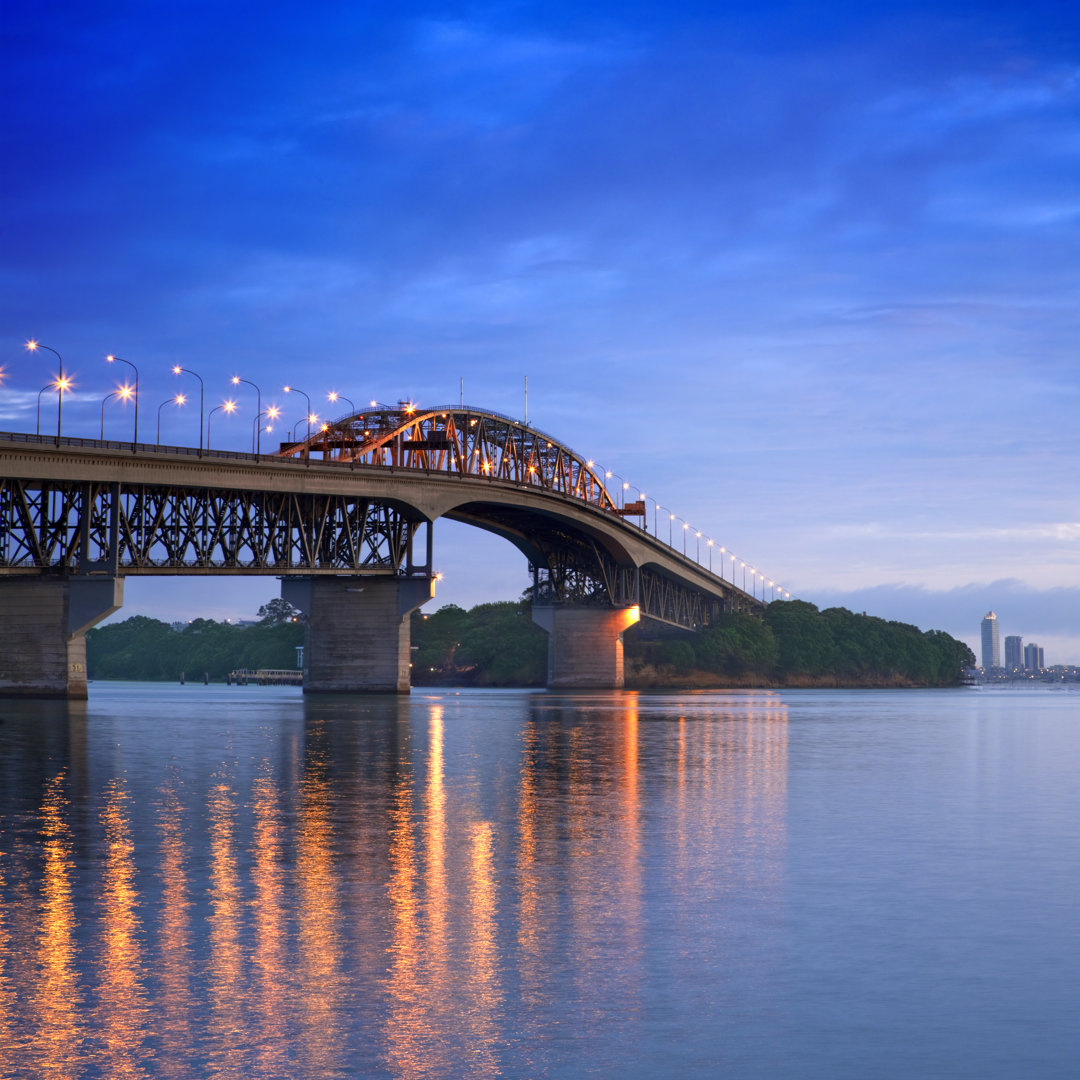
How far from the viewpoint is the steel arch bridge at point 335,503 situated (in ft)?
287

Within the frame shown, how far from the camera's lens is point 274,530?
10362 cm

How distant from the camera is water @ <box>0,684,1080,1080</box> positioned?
369 inches

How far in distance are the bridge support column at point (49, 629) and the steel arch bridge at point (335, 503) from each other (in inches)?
58.3

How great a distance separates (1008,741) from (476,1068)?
1737 inches

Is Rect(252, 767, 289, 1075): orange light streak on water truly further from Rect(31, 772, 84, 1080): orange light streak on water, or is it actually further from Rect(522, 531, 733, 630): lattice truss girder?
Rect(522, 531, 733, 630): lattice truss girder

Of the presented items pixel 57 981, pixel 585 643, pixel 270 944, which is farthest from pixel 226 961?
pixel 585 643

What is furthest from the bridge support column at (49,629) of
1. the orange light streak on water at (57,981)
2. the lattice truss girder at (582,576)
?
the lattice truss girder at (582,576)

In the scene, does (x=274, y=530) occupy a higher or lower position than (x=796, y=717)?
higher

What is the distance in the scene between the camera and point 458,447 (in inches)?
5354

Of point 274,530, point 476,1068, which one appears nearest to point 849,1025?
point 476,1068

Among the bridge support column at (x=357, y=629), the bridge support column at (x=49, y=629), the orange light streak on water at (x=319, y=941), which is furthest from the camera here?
the bridge support column at (x=357, y=629)

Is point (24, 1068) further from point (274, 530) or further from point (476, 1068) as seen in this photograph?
point (274, 530)

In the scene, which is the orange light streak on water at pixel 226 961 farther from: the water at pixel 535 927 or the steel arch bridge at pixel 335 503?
the steel arch bridge at pixel 335 503

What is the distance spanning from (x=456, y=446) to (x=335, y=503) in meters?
28.9
